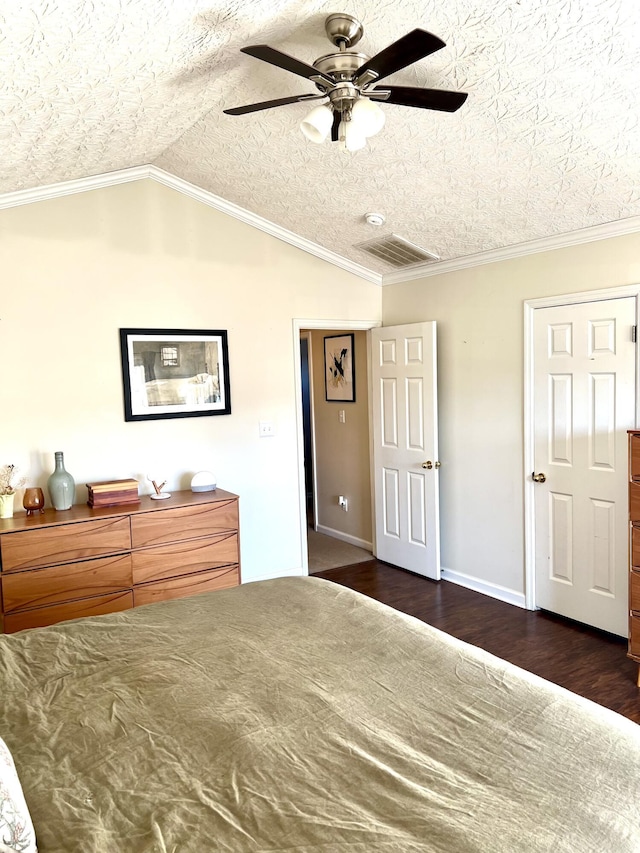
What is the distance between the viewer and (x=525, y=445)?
3.87 m

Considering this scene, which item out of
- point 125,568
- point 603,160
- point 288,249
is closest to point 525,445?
point 603,160

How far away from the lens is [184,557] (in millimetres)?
3576

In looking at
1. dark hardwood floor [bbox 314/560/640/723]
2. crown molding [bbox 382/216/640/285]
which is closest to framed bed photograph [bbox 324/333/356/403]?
crown molding [bbox 382/216/640/285]

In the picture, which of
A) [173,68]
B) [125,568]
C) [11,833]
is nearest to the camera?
[11,833]

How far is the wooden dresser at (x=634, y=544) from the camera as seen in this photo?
2877 millimetres

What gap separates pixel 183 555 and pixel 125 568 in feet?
1.12

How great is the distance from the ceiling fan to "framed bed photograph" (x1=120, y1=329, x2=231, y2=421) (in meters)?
1.96

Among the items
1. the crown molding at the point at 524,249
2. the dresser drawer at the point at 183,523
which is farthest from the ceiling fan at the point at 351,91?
the dresser drawer at the point at 183,523

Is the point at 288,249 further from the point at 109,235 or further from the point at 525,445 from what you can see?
the point at 525,445

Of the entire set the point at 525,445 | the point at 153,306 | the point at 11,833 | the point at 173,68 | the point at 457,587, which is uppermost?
the point at 173,68

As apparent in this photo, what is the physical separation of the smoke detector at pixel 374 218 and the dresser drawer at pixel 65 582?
8.30ft

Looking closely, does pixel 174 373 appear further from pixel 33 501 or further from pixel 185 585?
pixel 185 585

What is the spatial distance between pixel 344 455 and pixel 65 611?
10.0ft

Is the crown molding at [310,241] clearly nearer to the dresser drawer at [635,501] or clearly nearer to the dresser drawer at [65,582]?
the dresser drawer at [635,501]
